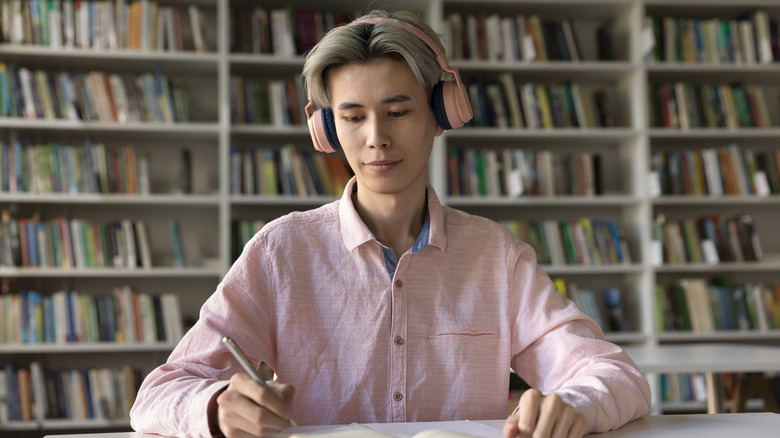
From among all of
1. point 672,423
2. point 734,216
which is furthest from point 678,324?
point 672,423

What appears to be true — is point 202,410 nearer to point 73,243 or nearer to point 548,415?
point 548,415

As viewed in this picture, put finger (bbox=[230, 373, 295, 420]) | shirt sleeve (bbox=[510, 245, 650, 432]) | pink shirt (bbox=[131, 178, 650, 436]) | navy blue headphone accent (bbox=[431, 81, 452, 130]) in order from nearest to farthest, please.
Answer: finger (bbox=[230, 373, 295, 420]) < shirt sleeve (bbox=[510, 245, 650, 432]) < pink shirt (bbox=[131, 178, 650, 436]) < navy blue headphone accent (bbox=[431, 81, 452, 130])

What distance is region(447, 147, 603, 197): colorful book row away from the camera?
3631 millimetres

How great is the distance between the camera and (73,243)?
340 centimetres

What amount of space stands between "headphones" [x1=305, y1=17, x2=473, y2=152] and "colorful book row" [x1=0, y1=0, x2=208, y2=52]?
2.34 meters

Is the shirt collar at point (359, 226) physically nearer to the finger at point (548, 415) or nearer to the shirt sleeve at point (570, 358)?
the shirt sleeve at point (570, 358)

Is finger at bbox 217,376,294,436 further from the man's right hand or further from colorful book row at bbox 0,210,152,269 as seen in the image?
colorful book row at bbox 0,210,152,269

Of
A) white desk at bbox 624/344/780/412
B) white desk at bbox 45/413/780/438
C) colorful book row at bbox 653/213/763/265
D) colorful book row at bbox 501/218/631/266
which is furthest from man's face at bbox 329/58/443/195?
colorful book row at bbox 653/213/763/265

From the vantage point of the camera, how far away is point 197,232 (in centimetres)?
372

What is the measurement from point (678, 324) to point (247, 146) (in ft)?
7.81

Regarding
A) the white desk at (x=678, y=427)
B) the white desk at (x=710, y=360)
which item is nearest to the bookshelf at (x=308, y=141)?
the white desk at (x=710, y=360)

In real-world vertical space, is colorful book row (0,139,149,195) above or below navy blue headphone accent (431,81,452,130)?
above

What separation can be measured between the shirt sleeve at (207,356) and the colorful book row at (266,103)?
2.32 meters

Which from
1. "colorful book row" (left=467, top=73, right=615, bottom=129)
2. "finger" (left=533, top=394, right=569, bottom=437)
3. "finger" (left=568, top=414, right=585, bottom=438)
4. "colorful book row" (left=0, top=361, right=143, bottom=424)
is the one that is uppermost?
"colorful book row" (left=467, top=73, right=615, bottom=129)
